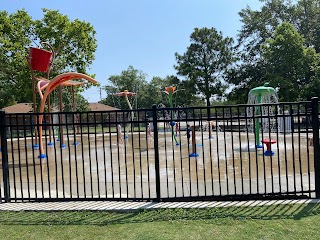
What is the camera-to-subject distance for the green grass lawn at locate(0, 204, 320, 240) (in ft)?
13.0

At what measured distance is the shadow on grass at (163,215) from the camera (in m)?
4.48

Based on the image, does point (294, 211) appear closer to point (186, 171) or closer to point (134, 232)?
point (134, 232)

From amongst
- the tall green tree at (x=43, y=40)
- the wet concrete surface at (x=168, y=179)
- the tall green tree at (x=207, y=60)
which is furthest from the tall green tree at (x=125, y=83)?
the wet concrete surface at (x=168, y=179)

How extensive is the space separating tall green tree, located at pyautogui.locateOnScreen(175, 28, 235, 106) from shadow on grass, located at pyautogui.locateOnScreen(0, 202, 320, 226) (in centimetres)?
3553

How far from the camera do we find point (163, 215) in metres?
4.70

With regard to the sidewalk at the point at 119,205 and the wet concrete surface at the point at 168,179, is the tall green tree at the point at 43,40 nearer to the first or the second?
the wet concrete surface at the point at 168,179

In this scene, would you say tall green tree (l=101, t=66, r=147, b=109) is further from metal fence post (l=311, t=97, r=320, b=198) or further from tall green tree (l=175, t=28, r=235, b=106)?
metal fence post (l=311, t=97, r=320, b=198)

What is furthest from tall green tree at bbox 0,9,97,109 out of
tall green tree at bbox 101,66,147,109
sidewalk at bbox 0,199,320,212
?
tall green tree at bbox 101,66,147,109

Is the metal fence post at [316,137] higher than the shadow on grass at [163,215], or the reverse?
the metal fence post at [316,137]

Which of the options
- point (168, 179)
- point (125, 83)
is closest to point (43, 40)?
point (168, 179)

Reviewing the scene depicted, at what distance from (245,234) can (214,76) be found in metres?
37.7

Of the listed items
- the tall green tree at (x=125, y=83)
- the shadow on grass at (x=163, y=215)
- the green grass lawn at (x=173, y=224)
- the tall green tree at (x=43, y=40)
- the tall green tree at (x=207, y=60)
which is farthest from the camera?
the tall green tree at (x=125, y=83)

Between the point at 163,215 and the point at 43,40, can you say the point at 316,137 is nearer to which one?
the point at 163,215

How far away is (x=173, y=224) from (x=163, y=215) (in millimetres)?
403
